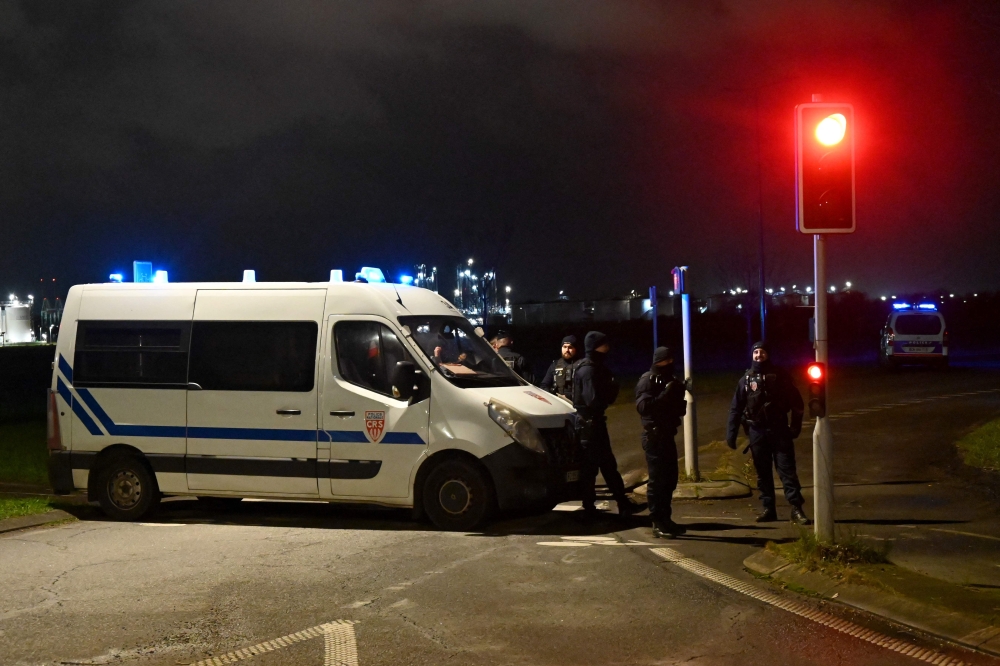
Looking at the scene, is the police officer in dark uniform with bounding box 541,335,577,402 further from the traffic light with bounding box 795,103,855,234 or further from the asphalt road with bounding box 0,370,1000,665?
the traffic light with bounding box 795,103,855,234

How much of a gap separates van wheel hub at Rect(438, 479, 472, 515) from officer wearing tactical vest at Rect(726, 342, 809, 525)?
2.56 metres

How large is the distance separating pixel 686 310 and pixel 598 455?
3215 millimetres

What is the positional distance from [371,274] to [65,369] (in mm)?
3406

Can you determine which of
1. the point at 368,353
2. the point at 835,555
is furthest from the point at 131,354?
the point at 835,555

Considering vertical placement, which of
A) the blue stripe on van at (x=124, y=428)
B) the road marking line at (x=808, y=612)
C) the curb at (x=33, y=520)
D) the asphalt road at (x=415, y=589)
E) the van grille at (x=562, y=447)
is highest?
the blue stripe on van at (x=124, y=428)

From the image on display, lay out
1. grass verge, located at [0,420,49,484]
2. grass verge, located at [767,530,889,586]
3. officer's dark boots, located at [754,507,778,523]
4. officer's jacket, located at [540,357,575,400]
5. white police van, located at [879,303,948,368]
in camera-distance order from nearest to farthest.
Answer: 1. grass verge, located at [767,530,889,586]
2. officer's dark boots, located at [754,507,778,523]
3. officer's jacket, located at [540,357,575,400]
4. grass verge, located at [0,420,49,484]
5. white police van, located at [879,303,948,368]

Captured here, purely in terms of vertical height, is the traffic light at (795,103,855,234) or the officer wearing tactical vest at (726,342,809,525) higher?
the traffic light at (795,103,855,234)

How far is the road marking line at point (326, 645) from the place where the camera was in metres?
5.75

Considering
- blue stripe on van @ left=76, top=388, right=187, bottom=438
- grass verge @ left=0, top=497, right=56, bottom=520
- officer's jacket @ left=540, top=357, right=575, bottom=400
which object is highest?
officer's jacket @ left=540, top=357, right=575, bottom=400

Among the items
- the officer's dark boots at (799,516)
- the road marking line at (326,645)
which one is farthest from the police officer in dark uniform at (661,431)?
the road marking line at (326,645)

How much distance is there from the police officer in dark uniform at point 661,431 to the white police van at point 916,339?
25760 millimetres

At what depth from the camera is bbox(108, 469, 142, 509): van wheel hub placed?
10.9 metres

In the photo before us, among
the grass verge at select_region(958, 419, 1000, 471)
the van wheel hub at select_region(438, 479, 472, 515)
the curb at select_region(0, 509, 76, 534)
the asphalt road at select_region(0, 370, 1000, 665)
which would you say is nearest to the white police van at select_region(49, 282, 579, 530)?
the van wheel hub at select_region(438, 479, 472, 515)

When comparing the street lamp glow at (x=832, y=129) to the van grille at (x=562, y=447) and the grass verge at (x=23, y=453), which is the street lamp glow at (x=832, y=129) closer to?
the van grille at (x=562, y=447)
